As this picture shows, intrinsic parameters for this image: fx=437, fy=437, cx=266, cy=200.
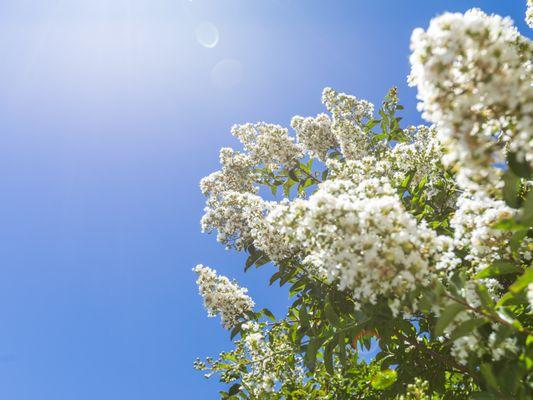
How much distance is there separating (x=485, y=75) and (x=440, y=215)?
4.45 meters

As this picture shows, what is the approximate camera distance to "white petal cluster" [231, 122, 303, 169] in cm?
1066

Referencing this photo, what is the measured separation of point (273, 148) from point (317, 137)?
1254 millimetres

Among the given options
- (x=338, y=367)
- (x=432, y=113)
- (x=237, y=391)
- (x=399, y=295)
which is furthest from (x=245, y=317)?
(x=432, y=113)

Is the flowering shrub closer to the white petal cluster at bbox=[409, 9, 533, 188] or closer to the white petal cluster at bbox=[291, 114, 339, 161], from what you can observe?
the white petal cluster at bbox=[409, 9, 533, 188]

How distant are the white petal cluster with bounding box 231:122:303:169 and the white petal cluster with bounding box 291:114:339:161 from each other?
49 centimetres

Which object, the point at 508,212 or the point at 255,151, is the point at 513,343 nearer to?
the point at 508,212

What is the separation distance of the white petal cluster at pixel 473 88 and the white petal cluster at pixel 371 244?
28.2 inches

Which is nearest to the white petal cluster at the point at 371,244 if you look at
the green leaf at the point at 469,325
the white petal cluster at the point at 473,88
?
the green leaf at the point at 469,325

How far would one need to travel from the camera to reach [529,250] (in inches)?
156

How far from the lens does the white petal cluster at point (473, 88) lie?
8.81 feet

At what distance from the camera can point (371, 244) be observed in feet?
10.9

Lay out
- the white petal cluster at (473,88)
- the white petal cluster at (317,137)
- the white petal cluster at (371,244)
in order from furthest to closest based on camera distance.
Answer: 1. the white petal cluster at (317,137)
2. the white petal cluster at (371,244)
3. the white petal cluster at (473,88)

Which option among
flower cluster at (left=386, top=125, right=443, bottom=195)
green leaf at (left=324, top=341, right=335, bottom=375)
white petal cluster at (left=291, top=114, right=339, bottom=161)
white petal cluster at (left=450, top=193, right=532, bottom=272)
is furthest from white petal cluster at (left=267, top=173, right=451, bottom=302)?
white petal cluster at (left=291, top=114, right=339, bottom=161)

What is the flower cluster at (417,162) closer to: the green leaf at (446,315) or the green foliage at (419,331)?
the green foliage at (419,331)
